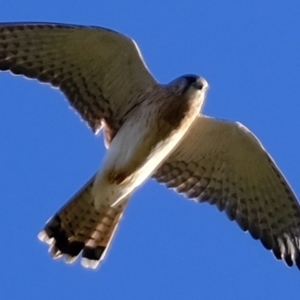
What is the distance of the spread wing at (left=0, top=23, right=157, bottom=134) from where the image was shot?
1223 centimetres

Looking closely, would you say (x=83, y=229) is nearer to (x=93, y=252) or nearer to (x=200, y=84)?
(x=93, y=252)

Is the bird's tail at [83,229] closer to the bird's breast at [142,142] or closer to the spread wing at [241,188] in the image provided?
the bird's breast at [142,142]

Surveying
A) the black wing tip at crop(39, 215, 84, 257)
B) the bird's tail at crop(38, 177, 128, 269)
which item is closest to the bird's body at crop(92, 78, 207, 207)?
the bird's tail at crop(38, 177, 128, 269)

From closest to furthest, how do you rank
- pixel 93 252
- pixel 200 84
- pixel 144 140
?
pixel 200 84 < pixel 144 140 < pixel 93 252

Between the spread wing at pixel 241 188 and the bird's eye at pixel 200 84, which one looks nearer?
the bird's eye at pixel 200 84

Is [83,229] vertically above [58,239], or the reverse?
[83,229]

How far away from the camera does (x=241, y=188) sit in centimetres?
1320

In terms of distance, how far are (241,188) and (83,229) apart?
170cm

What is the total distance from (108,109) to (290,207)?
214 centimetres

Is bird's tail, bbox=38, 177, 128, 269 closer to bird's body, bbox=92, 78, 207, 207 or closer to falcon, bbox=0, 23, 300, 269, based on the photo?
falcon, bbox=0, 23, 300, 269

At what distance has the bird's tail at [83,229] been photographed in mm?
12711

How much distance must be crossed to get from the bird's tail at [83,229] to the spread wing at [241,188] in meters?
0.73

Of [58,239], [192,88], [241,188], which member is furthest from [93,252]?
[192,88]

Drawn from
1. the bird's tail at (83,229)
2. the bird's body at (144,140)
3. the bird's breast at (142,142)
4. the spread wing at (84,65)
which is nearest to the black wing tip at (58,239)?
the bird's tail at (83,229)
